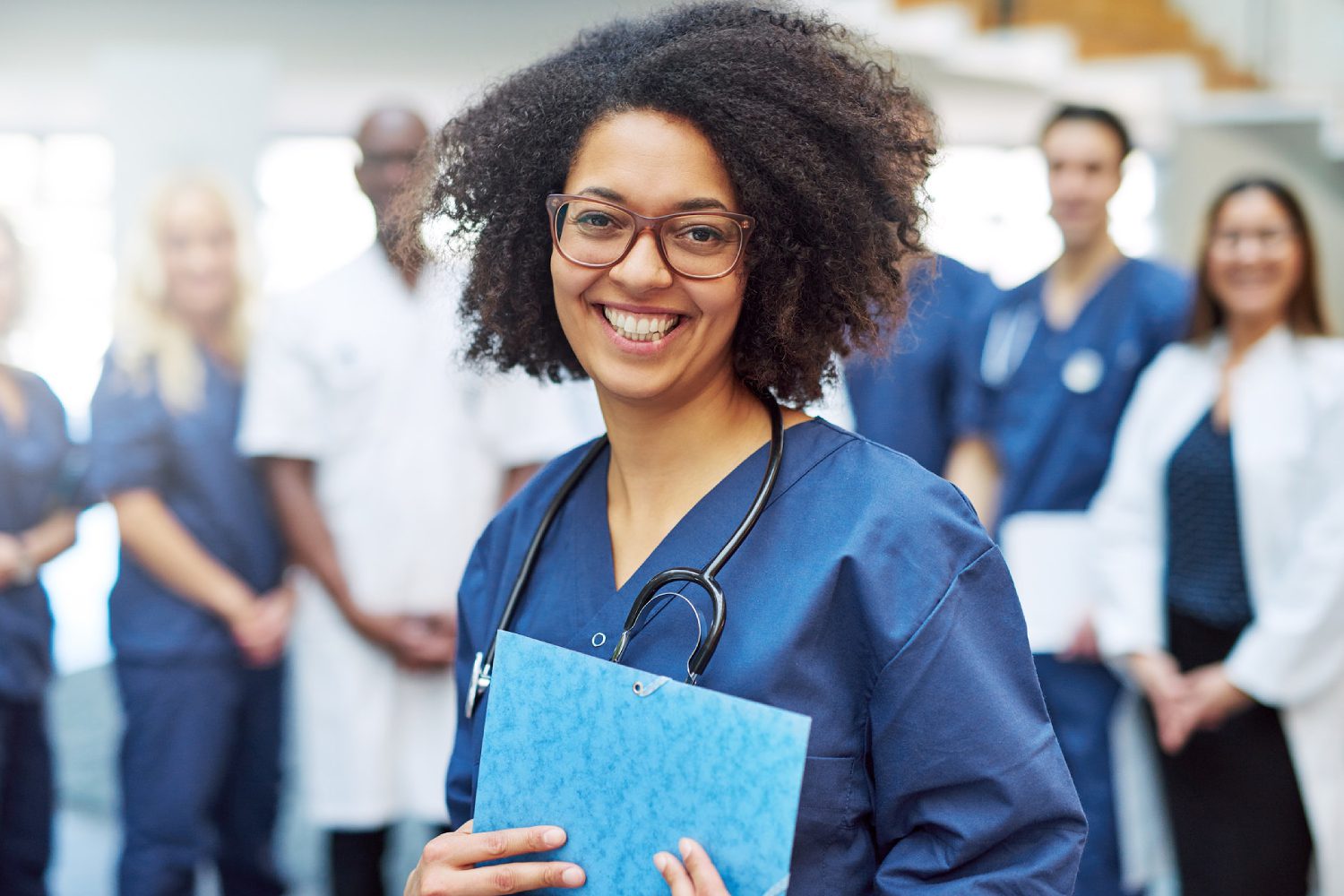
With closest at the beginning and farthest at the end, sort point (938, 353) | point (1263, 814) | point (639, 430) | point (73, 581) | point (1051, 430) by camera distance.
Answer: point (639, 430), point (1263, 814), point (1051, 430), point (938, 353), point (73, 581)

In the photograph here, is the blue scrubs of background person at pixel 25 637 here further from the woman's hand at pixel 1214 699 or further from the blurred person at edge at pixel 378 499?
the woman's hand at pixel 1214 699

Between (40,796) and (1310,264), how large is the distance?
7.86ft

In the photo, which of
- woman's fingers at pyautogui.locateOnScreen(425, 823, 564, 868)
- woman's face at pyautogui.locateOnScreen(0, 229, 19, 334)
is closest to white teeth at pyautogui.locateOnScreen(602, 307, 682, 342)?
woman's fingers at pyautogui.locateOnScreen(425, 823, 564, 868)

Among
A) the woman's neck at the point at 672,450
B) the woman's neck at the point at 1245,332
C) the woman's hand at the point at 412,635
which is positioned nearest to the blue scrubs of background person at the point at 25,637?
the woman's hand at the point at 412,635

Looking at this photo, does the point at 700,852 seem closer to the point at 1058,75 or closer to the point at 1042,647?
the point at 1042,647

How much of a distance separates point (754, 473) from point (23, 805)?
184 centimetres

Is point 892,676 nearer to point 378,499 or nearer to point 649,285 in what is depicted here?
point 649,285

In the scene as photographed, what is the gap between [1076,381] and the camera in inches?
99.9

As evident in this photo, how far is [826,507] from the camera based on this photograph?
1024 mm

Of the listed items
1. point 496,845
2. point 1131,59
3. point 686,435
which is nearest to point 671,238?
point 686,435

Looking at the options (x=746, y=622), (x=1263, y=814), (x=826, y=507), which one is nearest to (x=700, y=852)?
(x=746, y=622)

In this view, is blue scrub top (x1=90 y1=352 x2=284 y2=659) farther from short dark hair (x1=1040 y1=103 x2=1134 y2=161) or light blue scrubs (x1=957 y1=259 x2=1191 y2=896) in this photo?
short dark hair (x1=1040 y1=103 x2=1134 y2=161)

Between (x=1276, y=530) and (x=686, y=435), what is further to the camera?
(x=1276, y=530)

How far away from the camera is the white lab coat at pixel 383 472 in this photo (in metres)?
2.25
